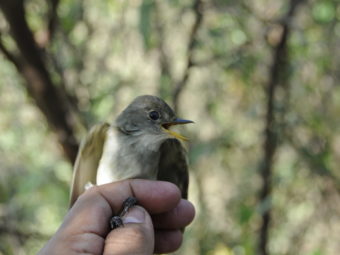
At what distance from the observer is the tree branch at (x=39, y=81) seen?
3.23m

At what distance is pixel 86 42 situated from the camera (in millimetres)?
4980

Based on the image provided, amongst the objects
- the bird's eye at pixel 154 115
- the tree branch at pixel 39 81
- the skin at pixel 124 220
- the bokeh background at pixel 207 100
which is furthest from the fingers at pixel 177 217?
the tree branch at pixel 39 81

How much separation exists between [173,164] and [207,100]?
9.08 ft

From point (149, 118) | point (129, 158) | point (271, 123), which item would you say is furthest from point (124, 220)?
point (271, 123)

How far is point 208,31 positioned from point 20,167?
2.62m

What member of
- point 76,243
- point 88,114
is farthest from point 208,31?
point 76,243

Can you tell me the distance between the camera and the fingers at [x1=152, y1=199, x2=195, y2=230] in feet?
9.29

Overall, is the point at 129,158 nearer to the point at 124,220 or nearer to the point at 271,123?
the point at 124,220

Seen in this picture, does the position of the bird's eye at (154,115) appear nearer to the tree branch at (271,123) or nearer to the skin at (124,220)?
the skin at (124,220)

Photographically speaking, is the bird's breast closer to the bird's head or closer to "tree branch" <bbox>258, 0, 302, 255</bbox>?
the bird's head

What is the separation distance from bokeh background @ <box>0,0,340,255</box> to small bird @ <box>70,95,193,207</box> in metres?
0.81

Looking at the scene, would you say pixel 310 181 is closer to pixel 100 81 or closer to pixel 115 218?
pixel 100 81

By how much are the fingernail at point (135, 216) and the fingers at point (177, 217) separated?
18.7 inches

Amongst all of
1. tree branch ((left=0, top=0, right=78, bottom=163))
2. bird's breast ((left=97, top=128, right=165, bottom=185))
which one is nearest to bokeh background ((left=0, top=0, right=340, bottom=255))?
tree branch ((left=0, top=0, right=78, bottom=163))
